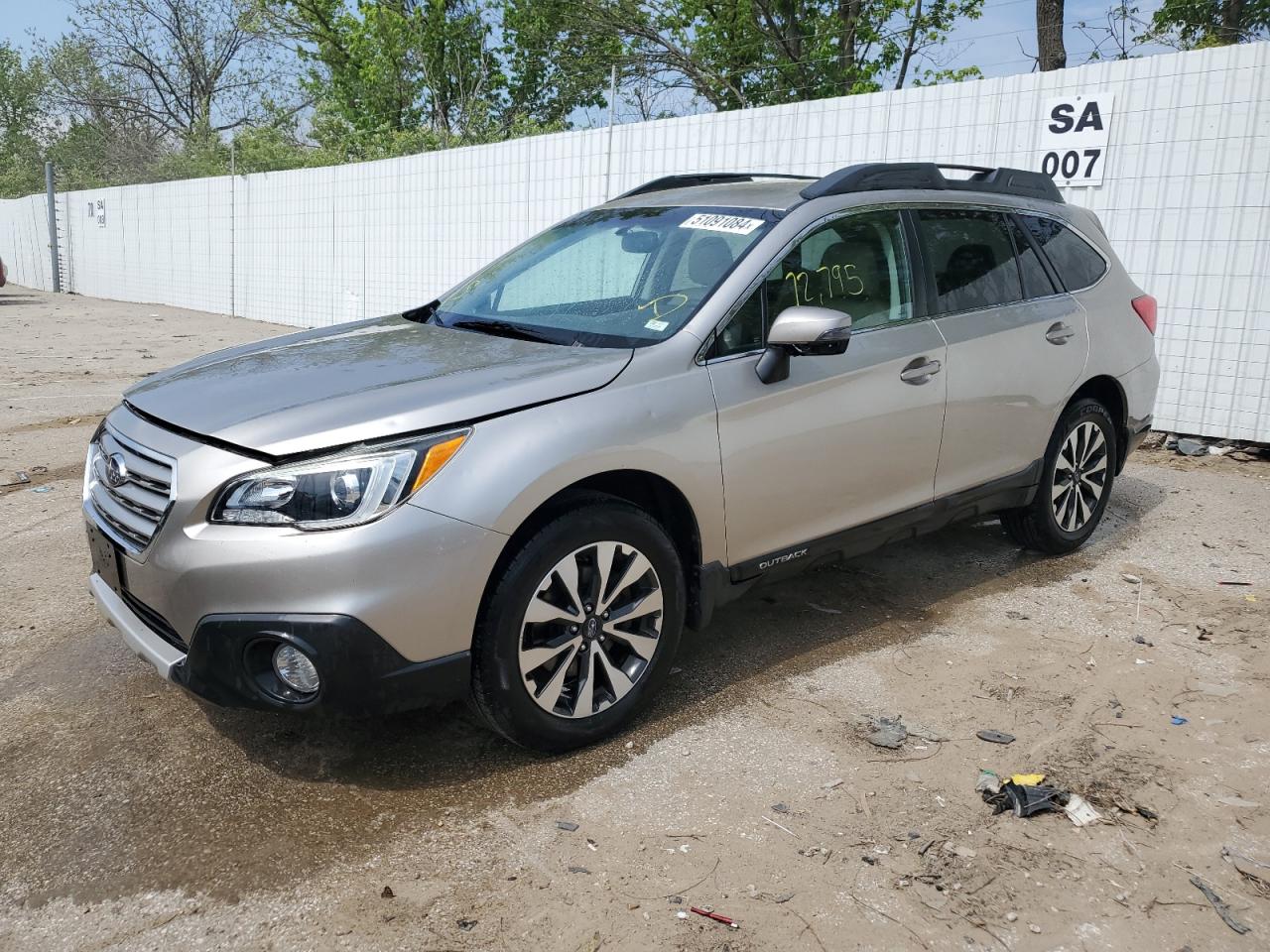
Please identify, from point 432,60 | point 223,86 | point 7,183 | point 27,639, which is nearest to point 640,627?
point 27,639

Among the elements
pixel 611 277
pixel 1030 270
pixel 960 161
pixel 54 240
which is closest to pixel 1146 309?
pixel 1030 270

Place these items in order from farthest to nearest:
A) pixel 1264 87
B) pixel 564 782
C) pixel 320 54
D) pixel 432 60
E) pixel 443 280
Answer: pixel 320 54 < pixel 432 60 < pixel 443 280 < pixel 1264 87 < pixel 564 782

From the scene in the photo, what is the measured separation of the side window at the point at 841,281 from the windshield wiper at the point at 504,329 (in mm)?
612

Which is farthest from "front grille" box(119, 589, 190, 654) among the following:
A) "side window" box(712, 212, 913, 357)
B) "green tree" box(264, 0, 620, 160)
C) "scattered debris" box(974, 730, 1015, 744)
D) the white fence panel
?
"green tree" box(264, 0, 620, 160)

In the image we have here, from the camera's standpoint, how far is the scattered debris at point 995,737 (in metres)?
3.54

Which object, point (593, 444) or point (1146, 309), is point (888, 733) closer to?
point (593, 444)

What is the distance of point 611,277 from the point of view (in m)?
4.14

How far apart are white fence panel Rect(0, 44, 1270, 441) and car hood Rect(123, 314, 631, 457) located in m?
5.79

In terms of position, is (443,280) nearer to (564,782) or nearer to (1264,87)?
(1264,87)

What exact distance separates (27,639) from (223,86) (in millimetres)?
47250

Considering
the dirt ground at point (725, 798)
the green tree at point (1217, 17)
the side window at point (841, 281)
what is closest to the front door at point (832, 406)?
the side window at point (841, 281)

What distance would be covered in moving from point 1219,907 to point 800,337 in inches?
77.6

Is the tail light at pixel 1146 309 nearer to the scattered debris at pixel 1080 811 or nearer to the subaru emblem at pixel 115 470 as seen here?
the scattered debris at pixel 1080 811

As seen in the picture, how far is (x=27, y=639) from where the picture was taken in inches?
167
